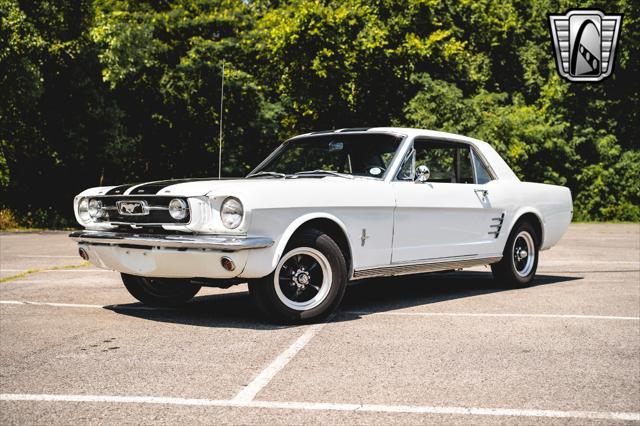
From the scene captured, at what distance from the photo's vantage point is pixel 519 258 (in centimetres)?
846

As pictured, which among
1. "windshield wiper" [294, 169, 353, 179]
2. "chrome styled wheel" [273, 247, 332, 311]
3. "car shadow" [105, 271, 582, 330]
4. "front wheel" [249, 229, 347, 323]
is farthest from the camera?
"windshield wiper" [294, 169, 353, 179]

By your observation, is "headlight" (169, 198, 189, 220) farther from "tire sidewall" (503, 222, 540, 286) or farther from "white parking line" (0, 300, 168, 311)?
"tire sidewall" (503, 222, 540, 286)

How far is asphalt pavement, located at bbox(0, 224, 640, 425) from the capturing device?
11.7 ft

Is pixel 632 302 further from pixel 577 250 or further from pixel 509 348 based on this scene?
pixel 577 250

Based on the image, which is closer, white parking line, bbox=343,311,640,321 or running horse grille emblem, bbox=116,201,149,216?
running horse grille emblem, bbox=116,201,149,216

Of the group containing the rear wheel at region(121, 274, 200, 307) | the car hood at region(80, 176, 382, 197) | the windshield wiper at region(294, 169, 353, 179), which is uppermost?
the windshield wiper at region(294, 169, 353, 179)

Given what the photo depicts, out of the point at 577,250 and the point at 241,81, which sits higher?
the point at 241,81

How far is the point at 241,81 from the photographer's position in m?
24.5

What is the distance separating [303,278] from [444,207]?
1893mm

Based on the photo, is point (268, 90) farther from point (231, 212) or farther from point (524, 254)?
point (231, 212)

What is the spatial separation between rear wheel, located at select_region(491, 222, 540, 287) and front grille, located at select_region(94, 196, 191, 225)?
4009mm

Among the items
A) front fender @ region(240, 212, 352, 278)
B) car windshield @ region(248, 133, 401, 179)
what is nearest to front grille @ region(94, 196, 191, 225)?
front fender @ region(240, 212, 352, 278)

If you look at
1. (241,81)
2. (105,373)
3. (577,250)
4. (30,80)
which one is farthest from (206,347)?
(241,81)

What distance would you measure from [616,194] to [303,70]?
1224 centimetres
